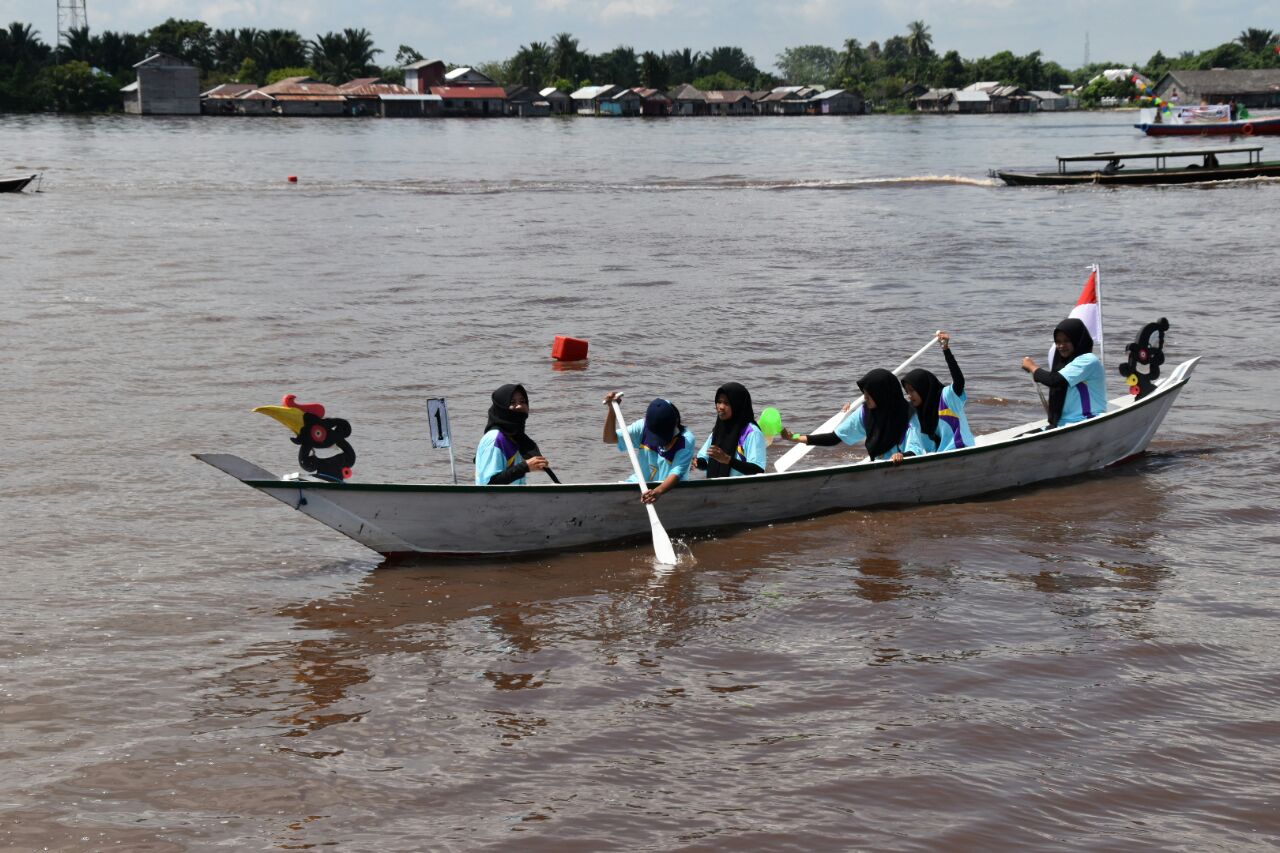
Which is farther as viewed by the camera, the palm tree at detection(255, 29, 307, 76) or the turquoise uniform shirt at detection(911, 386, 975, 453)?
the palm tree at detection(255, 29, 307, 76)

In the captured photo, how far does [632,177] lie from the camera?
146ft

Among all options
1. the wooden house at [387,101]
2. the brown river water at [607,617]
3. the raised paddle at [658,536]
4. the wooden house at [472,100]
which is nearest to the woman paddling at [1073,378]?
the brown river water at [607,617]

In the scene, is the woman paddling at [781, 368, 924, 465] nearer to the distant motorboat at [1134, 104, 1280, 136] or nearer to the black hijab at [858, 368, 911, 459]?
the black hijab at [858, 368, 911, 459]

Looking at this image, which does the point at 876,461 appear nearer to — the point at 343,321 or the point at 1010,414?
the point at 1010,414

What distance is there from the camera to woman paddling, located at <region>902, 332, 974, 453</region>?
9.41 metres

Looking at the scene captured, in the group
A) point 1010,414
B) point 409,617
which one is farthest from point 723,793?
point 1010,414

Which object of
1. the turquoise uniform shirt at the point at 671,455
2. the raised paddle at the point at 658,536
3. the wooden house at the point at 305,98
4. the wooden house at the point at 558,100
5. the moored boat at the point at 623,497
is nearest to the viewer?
the moored boat at the point at 623,497

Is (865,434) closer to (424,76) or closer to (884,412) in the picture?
(884,412)

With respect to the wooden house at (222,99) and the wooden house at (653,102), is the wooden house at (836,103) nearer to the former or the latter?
the wooden house at (653,102)

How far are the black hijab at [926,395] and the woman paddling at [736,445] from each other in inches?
48.3

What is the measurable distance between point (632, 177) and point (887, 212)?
1381 centimetres

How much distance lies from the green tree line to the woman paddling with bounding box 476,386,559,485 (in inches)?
3990

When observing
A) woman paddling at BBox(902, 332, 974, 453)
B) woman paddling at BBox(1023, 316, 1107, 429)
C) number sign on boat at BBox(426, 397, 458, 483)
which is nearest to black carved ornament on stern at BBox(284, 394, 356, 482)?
number sign on boat at BBox(426, 397, 458, 483)

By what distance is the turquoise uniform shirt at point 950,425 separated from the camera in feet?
31.9
